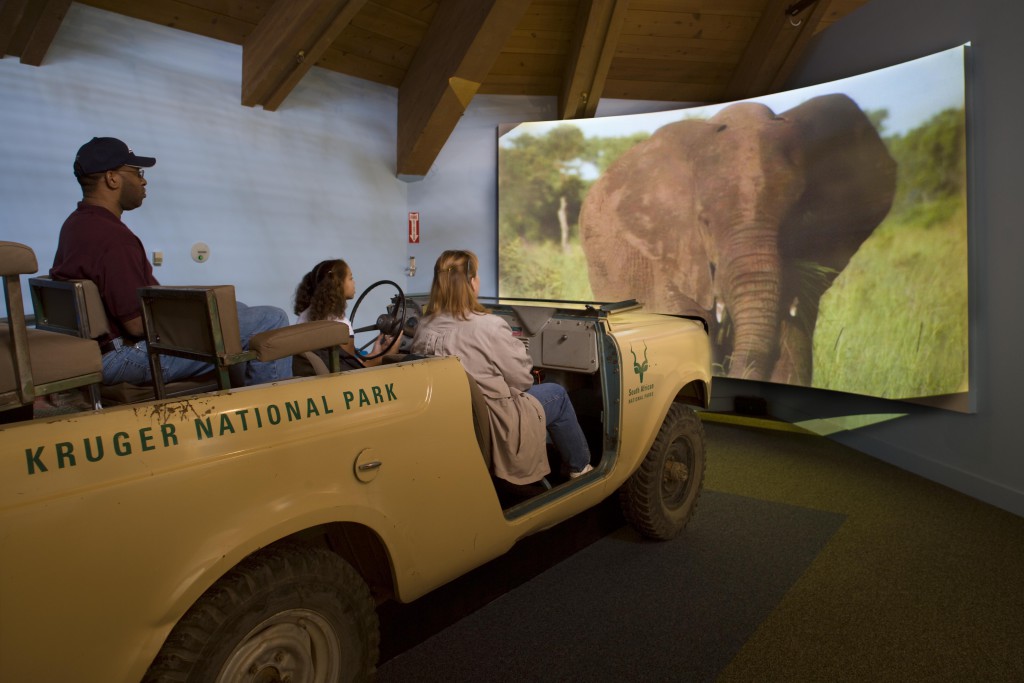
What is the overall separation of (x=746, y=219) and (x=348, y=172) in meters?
3.70

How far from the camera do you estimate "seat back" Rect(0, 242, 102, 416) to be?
53.8 inches

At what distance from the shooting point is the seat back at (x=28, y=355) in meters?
1.37

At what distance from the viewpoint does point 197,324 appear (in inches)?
68.7

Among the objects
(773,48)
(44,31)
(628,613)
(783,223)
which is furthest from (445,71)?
(628,613)

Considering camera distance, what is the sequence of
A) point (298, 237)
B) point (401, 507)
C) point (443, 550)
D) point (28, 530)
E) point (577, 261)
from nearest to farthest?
point (28, 530)
point (401, 507)
point (443, 550)
point (298, 237)
point (577, 261)

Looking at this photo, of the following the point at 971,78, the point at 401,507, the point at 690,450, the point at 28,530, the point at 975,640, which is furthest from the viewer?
the point at 971,78

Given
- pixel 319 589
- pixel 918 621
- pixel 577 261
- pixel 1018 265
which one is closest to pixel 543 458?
pixel 319 589

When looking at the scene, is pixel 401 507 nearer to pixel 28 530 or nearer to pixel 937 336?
pixel 28 530

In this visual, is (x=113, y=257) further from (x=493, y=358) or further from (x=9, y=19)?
(x=9, y=19)

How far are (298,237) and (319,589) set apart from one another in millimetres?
4797

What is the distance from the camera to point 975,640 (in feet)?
8.05

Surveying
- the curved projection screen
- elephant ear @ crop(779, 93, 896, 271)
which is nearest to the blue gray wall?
the curved projection screen

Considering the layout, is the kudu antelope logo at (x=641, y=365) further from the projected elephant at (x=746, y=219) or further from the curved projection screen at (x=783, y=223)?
the projected elephant at (x=746, y=219)

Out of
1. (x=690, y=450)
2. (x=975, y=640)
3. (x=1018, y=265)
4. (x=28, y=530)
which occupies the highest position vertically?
(x=1018, y=265)
